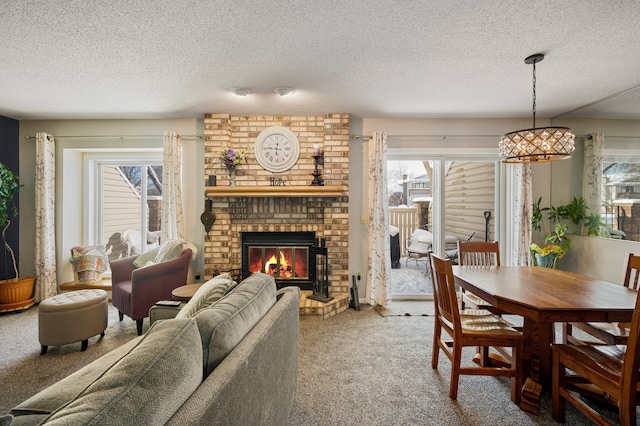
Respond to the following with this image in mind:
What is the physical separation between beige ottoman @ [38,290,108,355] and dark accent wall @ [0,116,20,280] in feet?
6.90

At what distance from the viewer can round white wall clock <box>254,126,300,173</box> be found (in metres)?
3.86

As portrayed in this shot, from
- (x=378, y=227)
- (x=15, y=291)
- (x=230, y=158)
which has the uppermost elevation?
(x=230, y=158)

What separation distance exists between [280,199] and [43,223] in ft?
10.1

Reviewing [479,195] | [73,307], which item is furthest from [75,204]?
[479,195]

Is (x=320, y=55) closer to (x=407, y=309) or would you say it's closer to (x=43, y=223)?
(x=407, y=309)

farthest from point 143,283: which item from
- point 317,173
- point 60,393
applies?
point 317,173

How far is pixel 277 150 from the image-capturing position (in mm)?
3859

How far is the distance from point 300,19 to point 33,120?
169 inches

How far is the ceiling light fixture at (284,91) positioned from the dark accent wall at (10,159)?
3.68m

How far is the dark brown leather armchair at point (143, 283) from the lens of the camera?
292cm

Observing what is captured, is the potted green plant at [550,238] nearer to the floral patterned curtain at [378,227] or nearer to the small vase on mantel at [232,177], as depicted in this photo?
the floral patterned curtain at [378,227]

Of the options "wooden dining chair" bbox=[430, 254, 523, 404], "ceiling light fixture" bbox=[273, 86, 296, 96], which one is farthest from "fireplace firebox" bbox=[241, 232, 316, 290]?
"wooden dining chair" bbox=[430, 254, 523, 404]

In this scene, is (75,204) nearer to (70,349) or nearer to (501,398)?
(70,349)

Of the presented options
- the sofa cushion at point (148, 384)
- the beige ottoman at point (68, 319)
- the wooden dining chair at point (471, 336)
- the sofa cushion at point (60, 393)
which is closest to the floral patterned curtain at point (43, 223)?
the beige ottoman at point (68, 319)
